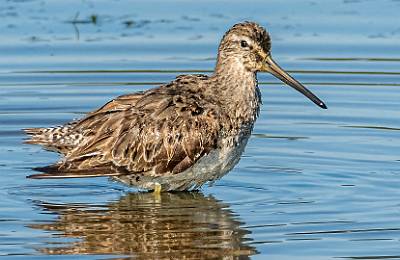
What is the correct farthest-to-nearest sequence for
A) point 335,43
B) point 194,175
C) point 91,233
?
point 335,43
point 194,175
point 91,233

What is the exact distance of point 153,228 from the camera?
11039 mm

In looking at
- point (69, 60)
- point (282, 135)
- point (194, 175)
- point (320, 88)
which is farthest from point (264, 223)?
point (69, 60)

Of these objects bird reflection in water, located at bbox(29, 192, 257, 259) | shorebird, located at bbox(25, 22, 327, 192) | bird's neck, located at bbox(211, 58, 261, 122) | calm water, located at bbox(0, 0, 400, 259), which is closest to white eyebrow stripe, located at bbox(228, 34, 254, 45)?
shorebird, located at bbox(25, 22, 327, 192)

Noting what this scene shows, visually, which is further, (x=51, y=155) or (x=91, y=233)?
(x=51, y=155)

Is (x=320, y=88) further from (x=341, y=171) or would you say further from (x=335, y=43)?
(x=341, y=171)

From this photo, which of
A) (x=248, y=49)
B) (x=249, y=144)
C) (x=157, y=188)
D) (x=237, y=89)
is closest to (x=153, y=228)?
(x=157, y=188)

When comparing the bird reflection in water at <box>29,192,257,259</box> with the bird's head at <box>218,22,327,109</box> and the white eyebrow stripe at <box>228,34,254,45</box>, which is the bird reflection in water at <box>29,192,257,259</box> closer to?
the bird's head at <box>218,22,327,109</box>

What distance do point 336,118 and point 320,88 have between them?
3.72 ft

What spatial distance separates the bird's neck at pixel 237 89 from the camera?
1192 centimetres

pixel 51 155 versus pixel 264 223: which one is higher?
pixel 51 155

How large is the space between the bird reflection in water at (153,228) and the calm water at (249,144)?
2 cm

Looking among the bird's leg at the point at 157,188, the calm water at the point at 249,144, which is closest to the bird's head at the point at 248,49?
the calm water at the point at 249,144

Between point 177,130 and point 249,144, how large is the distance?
2119mm

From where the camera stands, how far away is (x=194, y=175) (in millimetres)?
11766
